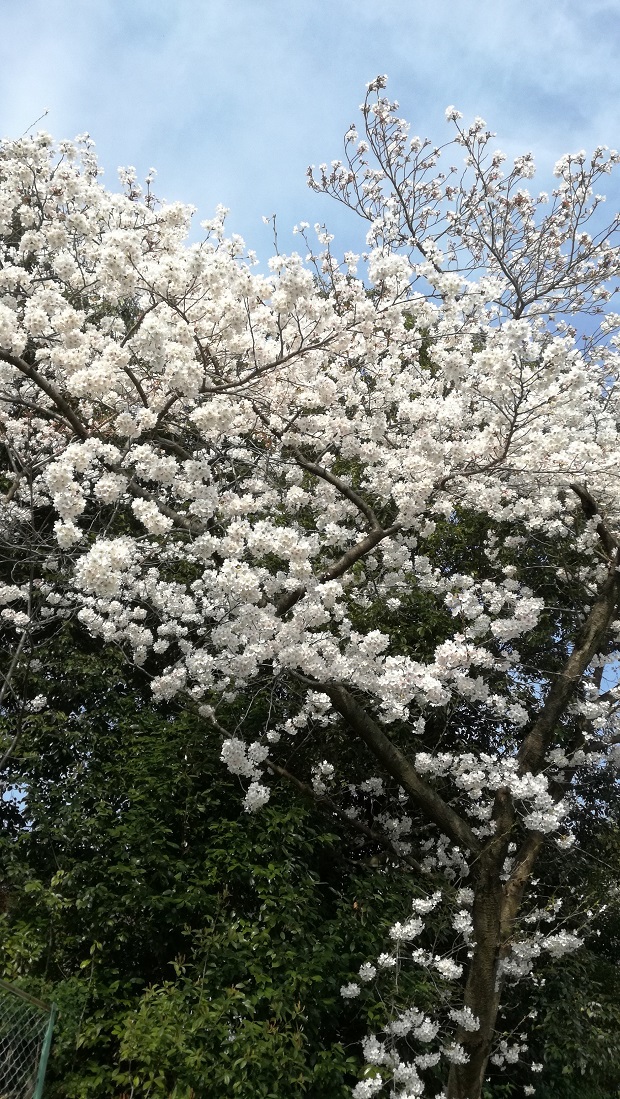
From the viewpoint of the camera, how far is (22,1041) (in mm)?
Result: 5410

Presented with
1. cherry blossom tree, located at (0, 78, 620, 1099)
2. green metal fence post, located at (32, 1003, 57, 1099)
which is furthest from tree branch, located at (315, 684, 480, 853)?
green metal fence post, located at (32, 1003, 57, 1099)

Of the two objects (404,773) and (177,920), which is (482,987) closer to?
(404,773)

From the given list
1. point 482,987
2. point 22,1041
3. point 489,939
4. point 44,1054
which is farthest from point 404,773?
point 22,1041

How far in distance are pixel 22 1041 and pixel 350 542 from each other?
411 centimetres

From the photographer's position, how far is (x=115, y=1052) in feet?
17.4

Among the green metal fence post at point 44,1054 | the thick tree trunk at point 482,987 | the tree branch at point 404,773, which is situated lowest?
the thick tree trunk at point 482,987

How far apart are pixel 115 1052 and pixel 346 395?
466cm

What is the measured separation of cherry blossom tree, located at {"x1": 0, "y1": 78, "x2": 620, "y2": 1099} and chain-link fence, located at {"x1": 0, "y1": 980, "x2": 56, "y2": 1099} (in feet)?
5.78

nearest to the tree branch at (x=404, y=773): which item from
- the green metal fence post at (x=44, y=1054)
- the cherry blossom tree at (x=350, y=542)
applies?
the cherry blossom tree at (x=350, y=542)

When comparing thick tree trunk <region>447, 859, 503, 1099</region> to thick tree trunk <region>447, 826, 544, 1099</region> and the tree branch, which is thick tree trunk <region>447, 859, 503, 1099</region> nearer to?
thick tree trunk <region>447, 826, 544, 1099</region>

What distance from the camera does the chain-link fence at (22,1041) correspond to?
512cm

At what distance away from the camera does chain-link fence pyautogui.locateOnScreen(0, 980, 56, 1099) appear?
5.12 meters

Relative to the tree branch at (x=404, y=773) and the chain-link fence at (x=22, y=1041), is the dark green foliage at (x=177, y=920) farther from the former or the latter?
the tree branch at (x=404, y=773)

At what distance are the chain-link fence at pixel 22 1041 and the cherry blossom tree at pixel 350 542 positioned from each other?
1.76 meters
